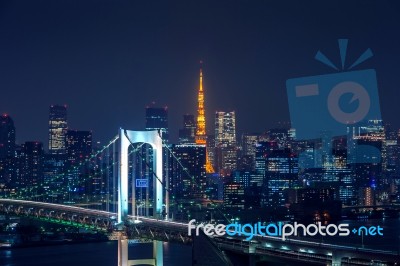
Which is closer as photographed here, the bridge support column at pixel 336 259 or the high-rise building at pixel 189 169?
the bridge support column at pixel 336 259

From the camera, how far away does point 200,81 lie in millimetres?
28578

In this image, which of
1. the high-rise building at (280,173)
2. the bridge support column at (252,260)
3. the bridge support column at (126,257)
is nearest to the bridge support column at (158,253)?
the bridge support column at (126,257)

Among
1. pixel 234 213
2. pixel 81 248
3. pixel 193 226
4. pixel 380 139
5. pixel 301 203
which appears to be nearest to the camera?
pixel 193 226

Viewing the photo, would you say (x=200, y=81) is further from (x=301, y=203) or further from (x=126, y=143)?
(x=126, y=143)

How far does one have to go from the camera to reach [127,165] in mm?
11828

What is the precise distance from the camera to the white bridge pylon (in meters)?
11.3

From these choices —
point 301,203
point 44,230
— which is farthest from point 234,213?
point 44,230

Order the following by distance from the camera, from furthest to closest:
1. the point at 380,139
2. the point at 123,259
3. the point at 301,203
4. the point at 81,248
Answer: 1. the point at 380,139
2. the point at 301,203
3. the point at 81,248
4. the point at 123,259

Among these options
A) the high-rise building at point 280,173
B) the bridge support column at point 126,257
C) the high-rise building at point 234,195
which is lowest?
the bridge support column at point 126,257

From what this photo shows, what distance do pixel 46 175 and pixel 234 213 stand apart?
359 inches

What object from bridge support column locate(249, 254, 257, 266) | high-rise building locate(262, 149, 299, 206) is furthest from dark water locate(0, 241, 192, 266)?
high-rise building locate(262, 149, 299, 206)

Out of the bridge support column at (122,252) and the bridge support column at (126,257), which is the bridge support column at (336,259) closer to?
the bridge support column at (126,257)

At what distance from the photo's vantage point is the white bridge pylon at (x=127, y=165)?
1134 centimetres

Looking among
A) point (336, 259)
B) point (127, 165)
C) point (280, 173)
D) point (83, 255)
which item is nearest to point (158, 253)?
point (127, 165)
